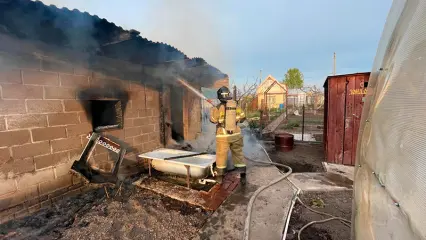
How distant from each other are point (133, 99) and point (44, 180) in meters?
2.45

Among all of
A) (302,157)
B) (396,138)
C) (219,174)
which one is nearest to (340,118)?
(302,157)

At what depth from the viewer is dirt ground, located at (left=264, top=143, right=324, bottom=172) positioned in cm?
588

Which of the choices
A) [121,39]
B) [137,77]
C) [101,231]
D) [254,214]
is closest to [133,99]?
[137,77]

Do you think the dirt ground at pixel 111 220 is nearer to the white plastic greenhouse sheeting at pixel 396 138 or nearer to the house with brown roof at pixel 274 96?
the white plastic greenhouse sheeting at pixel 396 138

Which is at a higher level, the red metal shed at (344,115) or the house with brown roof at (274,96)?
the house with brown roof at (274,96)

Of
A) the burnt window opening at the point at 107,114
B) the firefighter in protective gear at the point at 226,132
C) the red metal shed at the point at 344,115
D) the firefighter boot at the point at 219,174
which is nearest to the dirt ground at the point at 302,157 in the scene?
the red metal shed at the point at 344,115

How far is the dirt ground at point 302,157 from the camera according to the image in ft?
19.3

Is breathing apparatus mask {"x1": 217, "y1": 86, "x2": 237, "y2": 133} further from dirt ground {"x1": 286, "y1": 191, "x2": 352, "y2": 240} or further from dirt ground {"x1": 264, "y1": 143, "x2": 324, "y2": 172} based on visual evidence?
dirt ground {"x1": 264, "y1": 143, "x2": 324, "y2": 172}

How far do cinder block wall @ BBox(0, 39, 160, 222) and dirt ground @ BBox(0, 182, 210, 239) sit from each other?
0.33m

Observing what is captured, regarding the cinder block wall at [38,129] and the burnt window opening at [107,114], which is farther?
the burnt window opening at [107,114]

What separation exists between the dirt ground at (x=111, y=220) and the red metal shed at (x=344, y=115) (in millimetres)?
4748

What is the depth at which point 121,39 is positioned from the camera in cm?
330

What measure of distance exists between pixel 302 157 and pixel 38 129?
7.34 m

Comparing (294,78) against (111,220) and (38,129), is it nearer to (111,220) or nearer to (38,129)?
(111,220)
